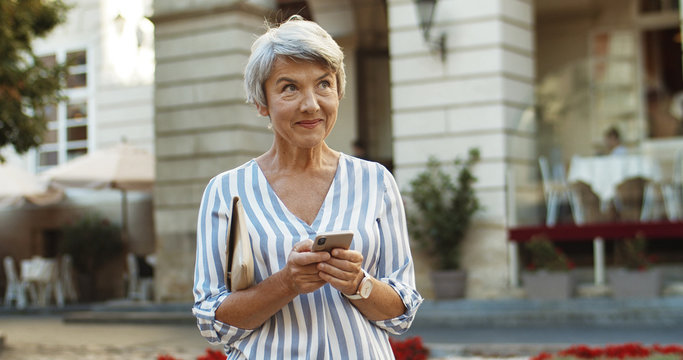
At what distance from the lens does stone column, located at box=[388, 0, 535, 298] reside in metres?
13.0

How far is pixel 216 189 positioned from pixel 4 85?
9.84m

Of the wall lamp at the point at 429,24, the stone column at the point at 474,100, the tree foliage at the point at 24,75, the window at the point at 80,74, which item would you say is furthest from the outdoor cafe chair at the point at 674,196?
the window at the point at 80,74

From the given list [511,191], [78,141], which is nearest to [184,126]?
[511,191]

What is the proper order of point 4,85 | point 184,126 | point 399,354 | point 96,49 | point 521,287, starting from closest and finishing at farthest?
point 399,354
point 4,85
point 521,287
point 184,126
point 96,49

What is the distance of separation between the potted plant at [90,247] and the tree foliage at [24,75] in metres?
7.09

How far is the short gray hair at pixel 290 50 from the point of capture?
2375 mm

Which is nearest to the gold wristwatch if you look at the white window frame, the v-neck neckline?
the v-neck neckline

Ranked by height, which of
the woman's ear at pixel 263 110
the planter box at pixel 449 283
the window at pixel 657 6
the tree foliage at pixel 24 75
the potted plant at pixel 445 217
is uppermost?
the window at pixel 657 6

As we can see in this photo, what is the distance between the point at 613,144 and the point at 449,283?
10.1ft

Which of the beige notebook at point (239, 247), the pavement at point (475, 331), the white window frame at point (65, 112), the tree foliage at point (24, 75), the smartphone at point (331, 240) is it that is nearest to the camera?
the smartphone at point (331, 240)

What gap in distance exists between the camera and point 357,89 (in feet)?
62.9

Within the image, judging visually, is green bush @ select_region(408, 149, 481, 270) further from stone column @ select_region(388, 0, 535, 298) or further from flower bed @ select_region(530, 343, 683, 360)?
flower bed @ select_region(530, 343, 683, 360)

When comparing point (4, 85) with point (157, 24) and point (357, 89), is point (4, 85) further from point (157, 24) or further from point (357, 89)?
point (357, 89)

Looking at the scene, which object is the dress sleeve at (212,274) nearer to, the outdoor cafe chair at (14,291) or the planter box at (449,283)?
the planter box at (449,283)
